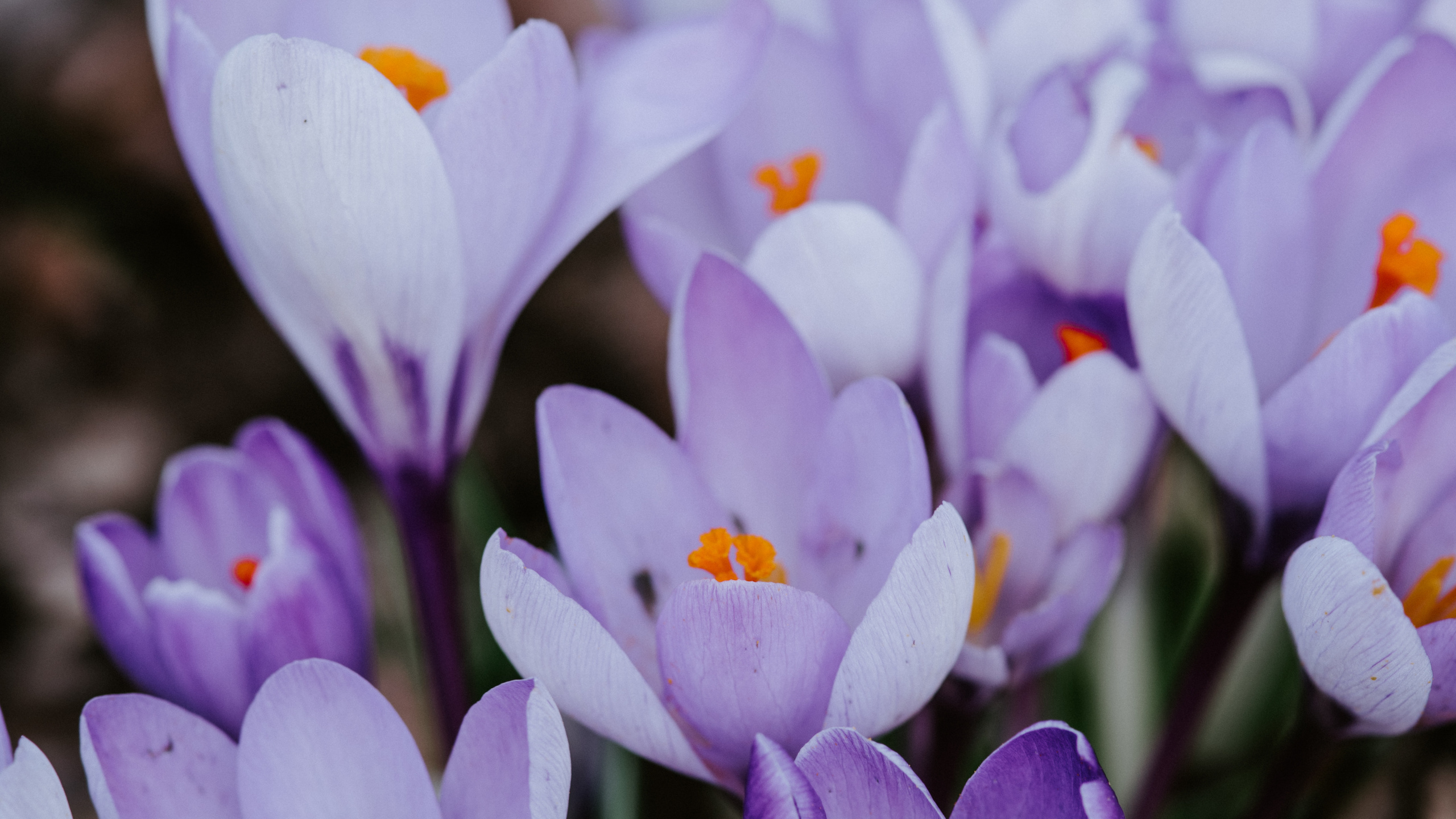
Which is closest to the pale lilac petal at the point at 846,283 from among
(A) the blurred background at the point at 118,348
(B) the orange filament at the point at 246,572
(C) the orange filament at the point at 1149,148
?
(C) the orange filament at the point at 1149,148

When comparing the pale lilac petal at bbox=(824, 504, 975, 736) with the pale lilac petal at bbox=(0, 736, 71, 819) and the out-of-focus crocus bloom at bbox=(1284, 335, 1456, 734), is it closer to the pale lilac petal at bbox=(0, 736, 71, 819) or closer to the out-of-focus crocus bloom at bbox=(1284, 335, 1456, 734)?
the out-of-focus crocus bloom at bbox=(1284, 335, 1456, 734)

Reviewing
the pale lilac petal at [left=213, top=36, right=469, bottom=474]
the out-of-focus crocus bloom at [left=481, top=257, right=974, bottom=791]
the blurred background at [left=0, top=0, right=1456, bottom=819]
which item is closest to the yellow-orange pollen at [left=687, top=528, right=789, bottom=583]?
the out-of-focus crocus bloom at [left=481, top=257, right=974, bottom=791]

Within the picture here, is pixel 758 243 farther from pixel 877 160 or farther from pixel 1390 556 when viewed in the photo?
pixel 1390 556

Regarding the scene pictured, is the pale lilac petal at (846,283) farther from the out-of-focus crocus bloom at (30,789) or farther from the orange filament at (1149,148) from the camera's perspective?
the out-of-focus crocus bloom at (30,789)

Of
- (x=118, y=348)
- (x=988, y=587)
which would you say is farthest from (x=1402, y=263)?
(x=118, y=348)

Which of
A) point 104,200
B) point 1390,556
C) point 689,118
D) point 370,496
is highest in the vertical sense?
point 689,118

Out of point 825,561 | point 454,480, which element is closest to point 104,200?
point 454,480
